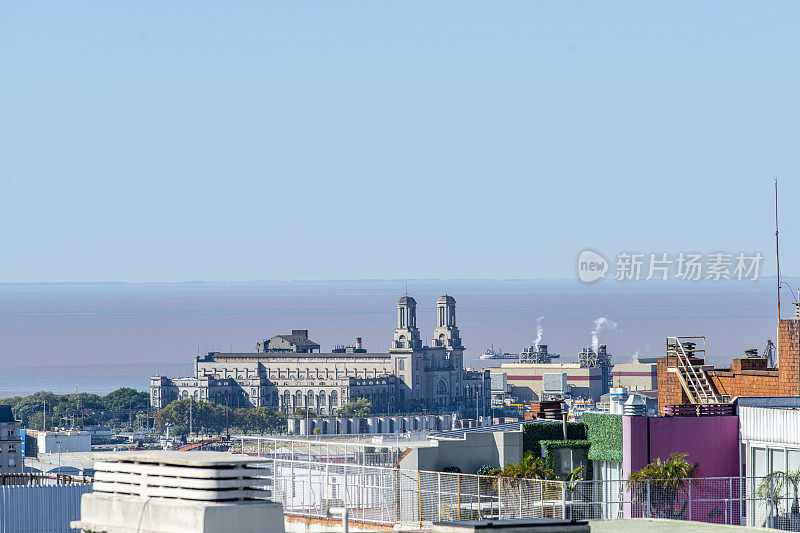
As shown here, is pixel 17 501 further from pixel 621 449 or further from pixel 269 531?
pixel 269 531

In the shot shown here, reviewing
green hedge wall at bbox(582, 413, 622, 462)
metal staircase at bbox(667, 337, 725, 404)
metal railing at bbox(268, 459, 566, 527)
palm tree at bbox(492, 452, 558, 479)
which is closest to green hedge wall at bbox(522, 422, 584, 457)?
green hedge wall at bbox(582, 413, 622, 462)

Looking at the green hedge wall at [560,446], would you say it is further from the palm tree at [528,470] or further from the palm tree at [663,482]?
the palm tree at [663,482]

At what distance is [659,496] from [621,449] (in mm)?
3817

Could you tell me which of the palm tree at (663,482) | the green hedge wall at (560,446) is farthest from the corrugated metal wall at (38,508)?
the palm tree at (663,482)

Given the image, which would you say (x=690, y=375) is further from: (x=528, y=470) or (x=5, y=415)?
(x=5, y=415)

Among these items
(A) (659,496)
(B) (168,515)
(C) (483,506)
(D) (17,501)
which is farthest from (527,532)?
(D) (17,501)

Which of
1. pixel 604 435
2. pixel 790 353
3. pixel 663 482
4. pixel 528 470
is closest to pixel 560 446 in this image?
pixel 604 435

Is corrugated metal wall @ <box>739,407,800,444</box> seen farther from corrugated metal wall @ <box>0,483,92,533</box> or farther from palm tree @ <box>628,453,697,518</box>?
corrugated metal wall @ <box>0,483,92,533</box>

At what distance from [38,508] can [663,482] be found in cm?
1073

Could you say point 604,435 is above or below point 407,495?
above

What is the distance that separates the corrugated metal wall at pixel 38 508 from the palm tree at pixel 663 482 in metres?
9.41

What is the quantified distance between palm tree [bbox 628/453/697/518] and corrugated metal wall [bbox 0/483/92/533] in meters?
9.41

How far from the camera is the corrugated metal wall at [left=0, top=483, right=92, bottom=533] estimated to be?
28.6m

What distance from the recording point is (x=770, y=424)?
3022 centimetres
